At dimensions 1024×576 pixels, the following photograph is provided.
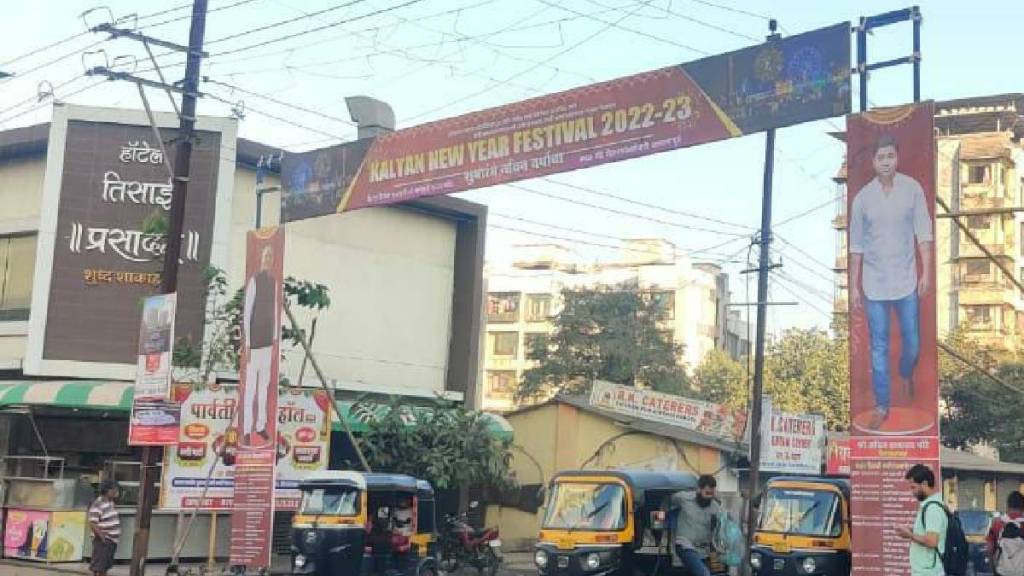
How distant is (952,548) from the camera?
9.14 meters

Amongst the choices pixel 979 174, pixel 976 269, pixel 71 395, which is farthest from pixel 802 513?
pixel 979 174

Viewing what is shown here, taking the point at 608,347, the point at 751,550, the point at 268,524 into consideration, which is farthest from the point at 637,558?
the point at 608,347

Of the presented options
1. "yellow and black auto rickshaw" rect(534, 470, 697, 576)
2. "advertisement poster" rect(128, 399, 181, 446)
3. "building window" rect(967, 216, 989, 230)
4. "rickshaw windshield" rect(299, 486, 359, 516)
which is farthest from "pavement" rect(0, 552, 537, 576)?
"building window" rect(967, 216, 989, 230)

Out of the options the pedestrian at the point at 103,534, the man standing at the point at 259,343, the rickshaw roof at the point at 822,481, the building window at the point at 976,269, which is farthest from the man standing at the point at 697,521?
the building window at the point at 976,269

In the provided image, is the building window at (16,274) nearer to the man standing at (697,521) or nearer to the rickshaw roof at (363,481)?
the rickshaw roof at (363,481)

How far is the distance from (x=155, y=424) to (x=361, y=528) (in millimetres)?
3851

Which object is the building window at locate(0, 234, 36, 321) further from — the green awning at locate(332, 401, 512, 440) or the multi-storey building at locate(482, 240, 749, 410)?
the multi-storey building at locate(482, 240, 749, 410)

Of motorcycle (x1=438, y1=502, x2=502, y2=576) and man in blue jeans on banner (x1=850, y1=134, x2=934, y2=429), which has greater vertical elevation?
man in blue jeans on banner (x1=850, y1=134, x2=934, y2=429)

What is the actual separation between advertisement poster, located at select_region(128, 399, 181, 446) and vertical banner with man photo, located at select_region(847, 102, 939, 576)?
9.80 m

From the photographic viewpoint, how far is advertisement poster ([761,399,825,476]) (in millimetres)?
26125

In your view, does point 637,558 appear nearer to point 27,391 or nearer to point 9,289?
point 27,391

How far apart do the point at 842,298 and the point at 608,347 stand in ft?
74.8

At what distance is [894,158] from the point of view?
1267 cm

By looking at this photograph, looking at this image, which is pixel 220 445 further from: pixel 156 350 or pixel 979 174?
pixel 979 174
